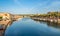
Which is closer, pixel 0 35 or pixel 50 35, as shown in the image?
pixel 0 35

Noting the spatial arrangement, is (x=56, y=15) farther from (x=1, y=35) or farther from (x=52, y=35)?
(x=1, y=35)

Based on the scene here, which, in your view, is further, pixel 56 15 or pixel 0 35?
pixel 56 15

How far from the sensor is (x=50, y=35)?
737 centimetres

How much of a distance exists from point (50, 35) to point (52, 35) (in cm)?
12

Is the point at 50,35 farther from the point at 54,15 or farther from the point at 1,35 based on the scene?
the point at 54,15

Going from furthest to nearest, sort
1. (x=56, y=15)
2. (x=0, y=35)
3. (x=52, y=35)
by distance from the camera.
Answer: (x=56, y=15) → (x=52, y=35) → (x=0, y=35)

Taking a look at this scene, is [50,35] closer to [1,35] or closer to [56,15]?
[1,35]

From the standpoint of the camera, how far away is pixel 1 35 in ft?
19.8

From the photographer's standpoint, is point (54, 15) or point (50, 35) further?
point (54, 15)

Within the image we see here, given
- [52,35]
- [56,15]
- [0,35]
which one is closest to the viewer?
[0,35]

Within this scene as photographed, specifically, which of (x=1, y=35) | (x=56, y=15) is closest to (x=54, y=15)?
(x=56, y=15)

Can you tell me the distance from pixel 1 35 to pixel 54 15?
18392mm

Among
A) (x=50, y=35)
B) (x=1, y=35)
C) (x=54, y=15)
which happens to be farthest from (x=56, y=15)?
(x=1, y=35)

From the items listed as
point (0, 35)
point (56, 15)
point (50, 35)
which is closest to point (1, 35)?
point (0, 35)
